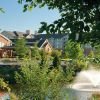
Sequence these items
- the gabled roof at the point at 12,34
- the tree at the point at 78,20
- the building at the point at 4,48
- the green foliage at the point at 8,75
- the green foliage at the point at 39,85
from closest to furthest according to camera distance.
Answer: the tree at the point at 78,20 < the green foliage at the point at 39,85 < the green foliage at the point at 8,75 < the building at the point at 4,48 < the gabled roof at the point at 12,34

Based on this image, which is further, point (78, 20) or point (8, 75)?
point (8, 75)

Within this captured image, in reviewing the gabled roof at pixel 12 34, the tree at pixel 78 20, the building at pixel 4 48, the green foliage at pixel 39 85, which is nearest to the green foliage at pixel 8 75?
the green foliage at pixel 39 85

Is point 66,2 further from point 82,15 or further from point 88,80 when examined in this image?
point 88,80

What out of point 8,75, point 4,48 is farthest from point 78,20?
point 4,48

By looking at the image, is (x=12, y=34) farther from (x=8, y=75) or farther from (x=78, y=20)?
(x=78, y=20)

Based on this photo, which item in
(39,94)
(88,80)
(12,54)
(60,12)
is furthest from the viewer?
(12,54)

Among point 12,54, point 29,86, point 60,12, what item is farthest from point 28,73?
point 12,54

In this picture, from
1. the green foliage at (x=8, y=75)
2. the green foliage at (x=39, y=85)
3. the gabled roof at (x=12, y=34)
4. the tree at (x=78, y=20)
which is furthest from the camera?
the gabled roof at (x=12, y=34)

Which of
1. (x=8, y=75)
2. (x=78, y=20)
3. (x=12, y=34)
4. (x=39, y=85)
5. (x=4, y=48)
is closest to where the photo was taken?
Result: (x=78, y=20)

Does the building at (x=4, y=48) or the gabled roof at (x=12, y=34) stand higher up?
the gabled roof at (x=12, y=34)

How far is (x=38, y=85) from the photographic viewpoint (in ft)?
41.9

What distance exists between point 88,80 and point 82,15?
119ft

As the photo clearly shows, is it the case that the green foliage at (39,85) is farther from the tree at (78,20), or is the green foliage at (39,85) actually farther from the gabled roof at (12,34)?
the gabled roof at (12,34)

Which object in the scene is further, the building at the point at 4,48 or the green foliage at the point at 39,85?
the building at the point at 4,48
